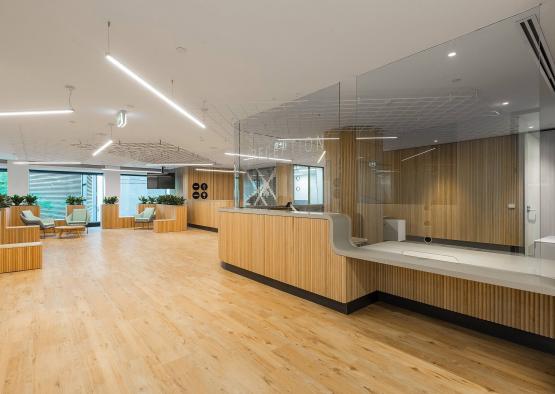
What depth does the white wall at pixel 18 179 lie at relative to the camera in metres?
12.1

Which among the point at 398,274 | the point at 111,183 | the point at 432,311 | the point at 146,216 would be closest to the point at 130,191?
the point at 111,183

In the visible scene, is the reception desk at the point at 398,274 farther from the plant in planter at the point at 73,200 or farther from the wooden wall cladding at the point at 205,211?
the plant in planter at the point at 73,200

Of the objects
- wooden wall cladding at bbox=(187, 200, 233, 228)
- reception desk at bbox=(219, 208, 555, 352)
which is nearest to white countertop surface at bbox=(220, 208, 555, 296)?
reception desk at bbox=(219, 208, 555, 352)

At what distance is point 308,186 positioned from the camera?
5199 mm

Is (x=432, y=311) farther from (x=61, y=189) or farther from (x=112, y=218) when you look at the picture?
(x=61, y=189)

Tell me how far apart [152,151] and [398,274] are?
9228 mm

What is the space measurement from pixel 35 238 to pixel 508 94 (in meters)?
11.2

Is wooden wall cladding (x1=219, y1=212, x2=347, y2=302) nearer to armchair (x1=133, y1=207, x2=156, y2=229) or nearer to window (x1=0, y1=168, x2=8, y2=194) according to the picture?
armchair (x1=133, y1=207, x2=156, y2=229)

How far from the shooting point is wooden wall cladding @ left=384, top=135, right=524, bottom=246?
3262 millimetres

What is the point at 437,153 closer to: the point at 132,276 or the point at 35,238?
the point at 132,276

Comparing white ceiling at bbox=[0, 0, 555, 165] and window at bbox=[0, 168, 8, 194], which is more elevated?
white ceiling at bbox=[0, 0, 555, 165]

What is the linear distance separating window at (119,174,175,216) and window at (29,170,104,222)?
103 cm

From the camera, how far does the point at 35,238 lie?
311 inches

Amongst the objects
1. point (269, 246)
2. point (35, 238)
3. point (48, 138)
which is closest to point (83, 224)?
point (35, 238)
